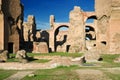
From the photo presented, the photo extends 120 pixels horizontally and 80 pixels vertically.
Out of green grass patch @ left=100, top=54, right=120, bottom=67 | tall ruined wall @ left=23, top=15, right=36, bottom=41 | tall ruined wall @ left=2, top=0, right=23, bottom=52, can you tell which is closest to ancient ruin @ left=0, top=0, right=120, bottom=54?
tall ruined wall @ left=2, top=0, right=23, bottom=52

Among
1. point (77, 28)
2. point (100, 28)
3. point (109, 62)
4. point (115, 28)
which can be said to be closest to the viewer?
point (109, 62)

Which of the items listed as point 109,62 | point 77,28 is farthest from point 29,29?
point 109,62

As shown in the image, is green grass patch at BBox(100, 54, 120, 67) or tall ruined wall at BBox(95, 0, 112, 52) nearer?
green grass patch at BBox(100, 54, 120, 67)

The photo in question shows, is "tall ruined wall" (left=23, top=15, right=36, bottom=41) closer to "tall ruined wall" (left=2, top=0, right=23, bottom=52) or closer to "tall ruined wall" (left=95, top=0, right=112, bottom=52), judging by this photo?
"tall ruined wall" (left=2, top=0, right=23, bottom=52)

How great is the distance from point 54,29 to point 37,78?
31.6 m

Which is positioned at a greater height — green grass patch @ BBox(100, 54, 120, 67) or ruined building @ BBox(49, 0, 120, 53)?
ruined building @ BBox(49, 0, 120, 53)

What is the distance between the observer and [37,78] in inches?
355

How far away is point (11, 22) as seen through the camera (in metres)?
28.5

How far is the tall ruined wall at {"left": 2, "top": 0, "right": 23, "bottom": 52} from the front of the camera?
27.5m

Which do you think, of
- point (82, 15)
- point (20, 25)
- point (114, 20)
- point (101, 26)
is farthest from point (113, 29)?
point (20, 25)

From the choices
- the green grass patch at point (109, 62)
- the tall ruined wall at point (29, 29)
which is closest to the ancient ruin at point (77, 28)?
the green grass patch at point (109, 62)

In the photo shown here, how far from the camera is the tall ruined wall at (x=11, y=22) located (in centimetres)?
2752

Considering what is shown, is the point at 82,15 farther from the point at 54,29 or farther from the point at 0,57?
the point at 0,57

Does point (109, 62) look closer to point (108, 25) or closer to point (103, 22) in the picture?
point (108, 25)
